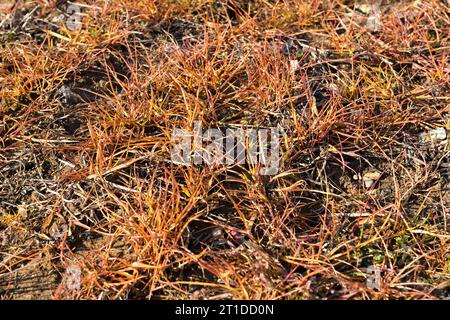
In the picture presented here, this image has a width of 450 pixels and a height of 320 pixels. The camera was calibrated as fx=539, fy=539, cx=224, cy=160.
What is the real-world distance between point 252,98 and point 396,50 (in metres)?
0.90

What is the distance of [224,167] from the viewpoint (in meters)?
2.51

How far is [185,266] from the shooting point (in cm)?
230

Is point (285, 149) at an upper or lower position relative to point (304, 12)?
lower

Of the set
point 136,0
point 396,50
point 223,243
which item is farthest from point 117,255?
point 396,50

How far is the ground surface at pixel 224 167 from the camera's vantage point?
228cm

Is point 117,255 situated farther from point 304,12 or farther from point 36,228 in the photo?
point 304,12

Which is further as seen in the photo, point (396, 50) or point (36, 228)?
point (396, 50)

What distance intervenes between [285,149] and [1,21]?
1960mm

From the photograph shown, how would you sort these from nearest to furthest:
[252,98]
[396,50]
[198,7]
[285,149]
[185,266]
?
[185,266], [285,149], [252,98], [396,50], [198,7]

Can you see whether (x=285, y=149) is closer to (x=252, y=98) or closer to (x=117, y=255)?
(x=252, y=98)

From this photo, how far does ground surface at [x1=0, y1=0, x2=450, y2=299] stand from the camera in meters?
2.28
